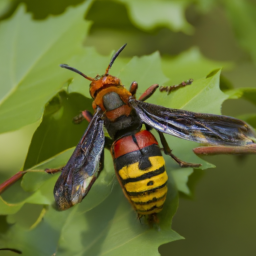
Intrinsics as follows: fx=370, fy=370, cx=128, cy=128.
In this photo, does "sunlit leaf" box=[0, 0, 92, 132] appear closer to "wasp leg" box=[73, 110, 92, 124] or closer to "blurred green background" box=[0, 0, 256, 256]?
"wasp leg" box=[73, 110, 92, 124]

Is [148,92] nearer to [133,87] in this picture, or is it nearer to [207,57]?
[133,87]

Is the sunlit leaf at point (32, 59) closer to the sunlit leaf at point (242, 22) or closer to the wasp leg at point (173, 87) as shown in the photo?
the wasp leg at point (173, 87)

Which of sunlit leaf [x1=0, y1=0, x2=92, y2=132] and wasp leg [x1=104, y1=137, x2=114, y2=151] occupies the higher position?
sunlit leaf [x1=0, y1=0, x2=92, y2=132]

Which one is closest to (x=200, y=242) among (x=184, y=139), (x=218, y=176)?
(x=218, y=176)

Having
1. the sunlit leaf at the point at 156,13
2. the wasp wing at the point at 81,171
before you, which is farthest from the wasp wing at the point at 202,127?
the sunlit leaf at the point at 156,13

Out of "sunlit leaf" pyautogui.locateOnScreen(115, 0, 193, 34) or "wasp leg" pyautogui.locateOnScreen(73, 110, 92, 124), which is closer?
A: "wasp leg" pyautogui.locateOnScreen(73, 110, 92, 124)

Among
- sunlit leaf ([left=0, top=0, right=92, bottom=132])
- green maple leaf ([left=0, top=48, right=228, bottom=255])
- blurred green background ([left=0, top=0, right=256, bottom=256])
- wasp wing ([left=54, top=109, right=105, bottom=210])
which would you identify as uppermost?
sunlit leaf ([left=0, top=0, right=92, bottom=132])

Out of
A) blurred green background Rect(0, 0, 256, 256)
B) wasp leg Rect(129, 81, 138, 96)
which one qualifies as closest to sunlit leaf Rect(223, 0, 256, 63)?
blurred green background Rect(0, 0, 256, 256)

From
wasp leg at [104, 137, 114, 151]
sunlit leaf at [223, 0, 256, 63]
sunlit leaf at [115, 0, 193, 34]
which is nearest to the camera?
wasp leg at [104, 137, 114, 151]

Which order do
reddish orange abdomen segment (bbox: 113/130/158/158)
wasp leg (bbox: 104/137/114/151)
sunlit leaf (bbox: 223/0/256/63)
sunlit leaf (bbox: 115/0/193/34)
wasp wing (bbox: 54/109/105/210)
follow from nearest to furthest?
1. wasp wing (bbox: 54/109/105/210)
2. reddish orange abdomen segment (bbox: 113/130/158/158)
3. wasp leg (bbox: 104/137/114/151)
4. sunlit leaf (bbox: 115/0/193/34)
5. sunlit leaf (bbox: 223/0/256/63)
